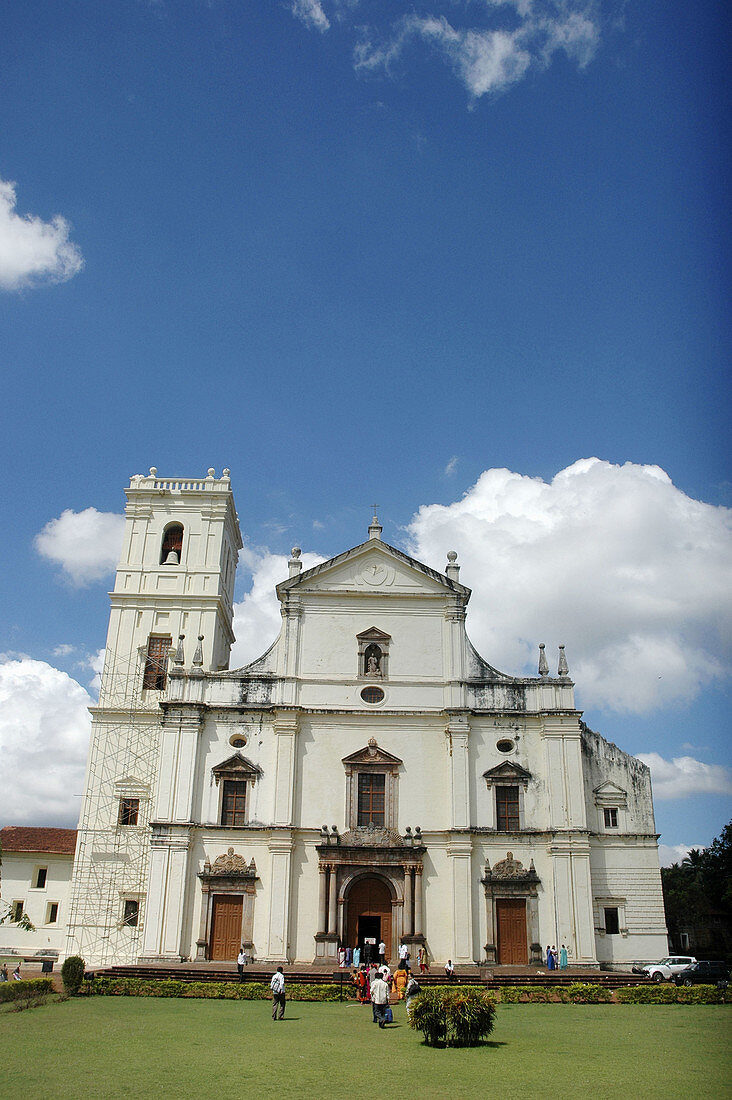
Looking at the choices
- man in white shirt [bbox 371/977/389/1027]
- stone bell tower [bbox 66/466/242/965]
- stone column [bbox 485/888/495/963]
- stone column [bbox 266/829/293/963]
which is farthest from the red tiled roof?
man in white shirt [bbox 371/977/389/1027]

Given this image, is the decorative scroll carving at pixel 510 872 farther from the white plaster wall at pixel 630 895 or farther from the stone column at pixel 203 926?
the stone column at pixel 203 926

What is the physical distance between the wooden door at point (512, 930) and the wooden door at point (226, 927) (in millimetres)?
9059

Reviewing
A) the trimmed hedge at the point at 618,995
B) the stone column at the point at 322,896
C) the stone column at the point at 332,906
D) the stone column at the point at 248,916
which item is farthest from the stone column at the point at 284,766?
the trimmed hedge at the point at 618,995

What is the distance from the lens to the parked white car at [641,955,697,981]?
29417 mm

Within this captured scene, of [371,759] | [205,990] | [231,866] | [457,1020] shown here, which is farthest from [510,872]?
[457,1020]

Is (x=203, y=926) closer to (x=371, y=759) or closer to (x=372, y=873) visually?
(x=372, y=873)

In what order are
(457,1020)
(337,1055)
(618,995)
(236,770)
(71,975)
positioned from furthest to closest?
(236,770), (618,995), (71,975), (457,1020), (337,1055)

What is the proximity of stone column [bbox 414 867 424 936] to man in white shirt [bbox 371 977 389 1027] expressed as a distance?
1169cm

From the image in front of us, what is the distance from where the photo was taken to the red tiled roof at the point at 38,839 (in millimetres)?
43375

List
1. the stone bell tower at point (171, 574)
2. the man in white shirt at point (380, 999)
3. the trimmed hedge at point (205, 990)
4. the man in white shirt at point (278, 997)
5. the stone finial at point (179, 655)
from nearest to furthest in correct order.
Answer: the man in white shirt at point (380, 999)
the man in white shirt at point (278, 997)
the trimmed hedge at point (205, 990)
the stone finial at point (179, 655)
the stone bell tower at point (171, 574)

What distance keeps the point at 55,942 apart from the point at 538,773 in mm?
24781

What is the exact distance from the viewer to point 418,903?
101ft

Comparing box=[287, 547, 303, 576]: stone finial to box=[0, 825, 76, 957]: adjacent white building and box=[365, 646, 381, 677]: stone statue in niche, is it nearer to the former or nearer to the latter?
box=[365, 646, 381, 677]: stone statue in niche

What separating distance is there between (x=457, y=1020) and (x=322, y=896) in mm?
14952
